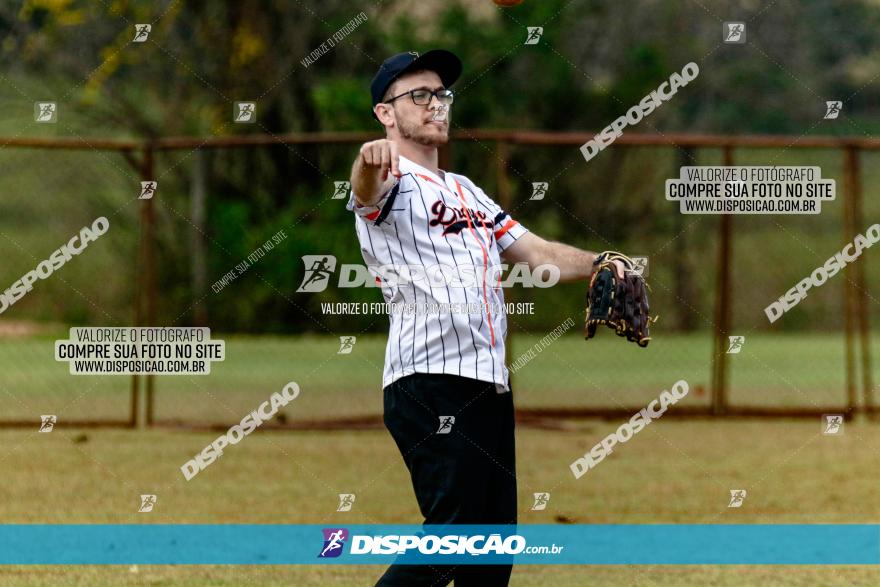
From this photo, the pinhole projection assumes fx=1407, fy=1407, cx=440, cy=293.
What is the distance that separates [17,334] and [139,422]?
5.00 metres

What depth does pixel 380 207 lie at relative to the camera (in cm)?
501

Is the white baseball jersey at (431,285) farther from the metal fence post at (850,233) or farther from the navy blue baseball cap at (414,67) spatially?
the metal fence post at (850,233)

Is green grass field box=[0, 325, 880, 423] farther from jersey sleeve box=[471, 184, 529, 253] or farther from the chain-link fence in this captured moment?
jersey sleeve box=[471, 184, 529, 253]

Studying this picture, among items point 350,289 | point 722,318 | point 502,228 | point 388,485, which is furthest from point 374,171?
point 350,289

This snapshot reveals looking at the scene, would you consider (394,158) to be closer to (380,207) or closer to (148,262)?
(380,207)

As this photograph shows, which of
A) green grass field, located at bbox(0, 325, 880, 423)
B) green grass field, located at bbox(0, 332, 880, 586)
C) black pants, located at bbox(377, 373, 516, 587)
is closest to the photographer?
black pants, located at bbox(377, 373, 516, 587)

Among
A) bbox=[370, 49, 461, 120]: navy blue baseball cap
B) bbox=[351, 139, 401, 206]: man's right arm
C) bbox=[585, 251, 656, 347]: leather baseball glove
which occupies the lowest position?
bbox=[585, 251, 656, 347]: leather baseball glove

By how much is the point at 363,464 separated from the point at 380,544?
368cm

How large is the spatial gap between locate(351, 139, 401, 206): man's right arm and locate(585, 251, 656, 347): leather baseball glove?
0.92m

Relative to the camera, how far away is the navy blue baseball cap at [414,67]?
5395 millimetres

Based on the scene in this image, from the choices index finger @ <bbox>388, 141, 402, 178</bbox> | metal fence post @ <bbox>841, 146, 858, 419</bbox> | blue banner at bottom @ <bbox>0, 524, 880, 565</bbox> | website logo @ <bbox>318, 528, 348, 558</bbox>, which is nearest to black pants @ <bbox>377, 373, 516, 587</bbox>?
index finger @ <bbox>388, 141, 402, 178</bbox>

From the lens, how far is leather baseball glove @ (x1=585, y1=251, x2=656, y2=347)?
17.3 ft

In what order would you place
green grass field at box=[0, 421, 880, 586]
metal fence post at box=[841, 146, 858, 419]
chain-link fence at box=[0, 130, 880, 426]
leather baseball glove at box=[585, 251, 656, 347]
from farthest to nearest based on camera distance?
chain-link fence at box=[0, 130, 880, 426], metal fence post at box=[841, 146, 858, 419], green grass field at box=[0, 421, 880, 586], leather baseball glove at box=[585, 251, 656, 347]

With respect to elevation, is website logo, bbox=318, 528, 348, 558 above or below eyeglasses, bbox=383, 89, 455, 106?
below
